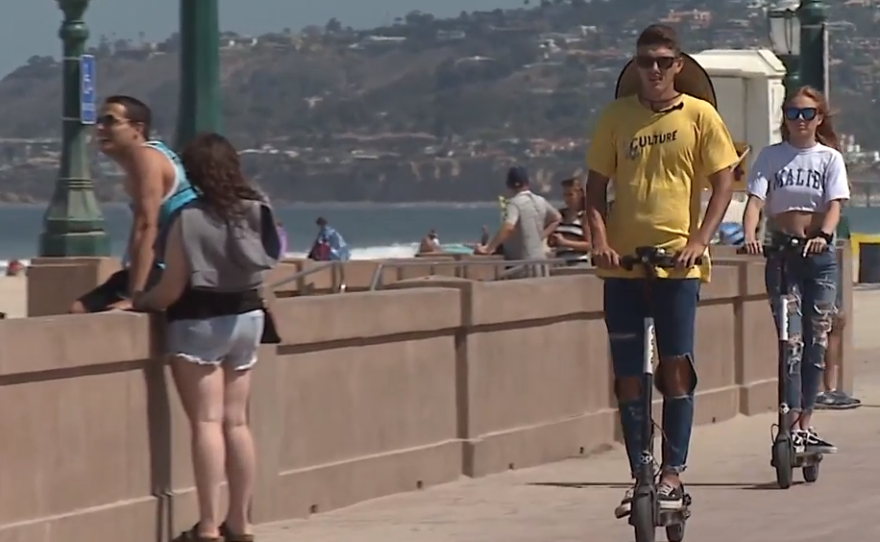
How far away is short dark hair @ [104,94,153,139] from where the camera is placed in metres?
9.12

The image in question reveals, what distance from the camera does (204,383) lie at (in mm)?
8539

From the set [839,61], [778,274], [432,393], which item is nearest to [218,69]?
[432,393]

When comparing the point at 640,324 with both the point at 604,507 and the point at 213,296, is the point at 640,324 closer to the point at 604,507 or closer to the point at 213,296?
the point at 604,507

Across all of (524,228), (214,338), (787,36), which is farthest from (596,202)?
(787,36)

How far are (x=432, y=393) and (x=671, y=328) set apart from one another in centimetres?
235

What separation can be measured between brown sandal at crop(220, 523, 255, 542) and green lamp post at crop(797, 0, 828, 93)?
957 cm

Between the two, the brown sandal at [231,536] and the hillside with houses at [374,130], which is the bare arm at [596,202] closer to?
the brown sandal at [231,536]

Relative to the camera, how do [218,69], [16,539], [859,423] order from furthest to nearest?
[859,423], [218,69], [16,539]

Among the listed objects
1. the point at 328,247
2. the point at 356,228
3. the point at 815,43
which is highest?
the point at 815,43

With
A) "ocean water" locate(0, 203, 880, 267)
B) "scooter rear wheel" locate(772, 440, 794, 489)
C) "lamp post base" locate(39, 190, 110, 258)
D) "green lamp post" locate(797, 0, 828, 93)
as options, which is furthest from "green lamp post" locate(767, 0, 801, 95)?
"ocean water" locate(0, 203, 880, 267)

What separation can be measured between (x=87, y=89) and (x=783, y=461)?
10.5 metres

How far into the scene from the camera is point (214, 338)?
8.52m

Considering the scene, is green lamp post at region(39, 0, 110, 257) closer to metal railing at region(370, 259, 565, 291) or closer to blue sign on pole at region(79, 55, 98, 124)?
blue sign on pole at region(79, 55, 98, 124)

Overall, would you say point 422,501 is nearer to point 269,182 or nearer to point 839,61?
point 839,61
